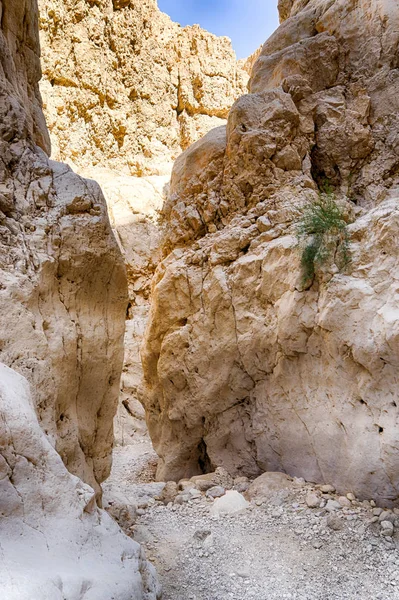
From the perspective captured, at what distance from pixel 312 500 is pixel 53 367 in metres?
3.34

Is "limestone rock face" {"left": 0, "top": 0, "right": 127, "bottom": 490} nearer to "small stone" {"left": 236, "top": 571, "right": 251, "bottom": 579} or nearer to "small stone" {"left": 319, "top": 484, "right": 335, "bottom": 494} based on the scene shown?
"small stone" {"left": 236, "top": 571, "right": 251, "bottom": 579}

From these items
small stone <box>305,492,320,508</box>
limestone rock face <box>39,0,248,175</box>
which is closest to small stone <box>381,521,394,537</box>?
small stone <box>305,492,320,508</box>

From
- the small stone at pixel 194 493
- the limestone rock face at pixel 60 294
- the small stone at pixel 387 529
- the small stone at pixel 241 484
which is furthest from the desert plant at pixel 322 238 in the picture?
the small stone at pixel 194 493

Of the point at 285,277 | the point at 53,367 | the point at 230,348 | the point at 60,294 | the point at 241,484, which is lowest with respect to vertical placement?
the point at 241,484

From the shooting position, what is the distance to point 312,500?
4809 millimetres

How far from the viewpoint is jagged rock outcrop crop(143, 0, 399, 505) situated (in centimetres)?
511

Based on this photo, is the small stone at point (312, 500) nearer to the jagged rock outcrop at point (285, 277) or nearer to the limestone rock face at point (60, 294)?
the jagged rock outcrop at point (285, 277)

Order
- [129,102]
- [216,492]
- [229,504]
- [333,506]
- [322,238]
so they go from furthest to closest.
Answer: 1. [129,102]
2. [216,492]
3. [322,238]
4. [229,504]
5. [333,506]

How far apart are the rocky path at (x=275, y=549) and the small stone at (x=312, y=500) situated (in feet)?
0.09

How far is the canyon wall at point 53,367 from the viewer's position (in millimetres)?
2365

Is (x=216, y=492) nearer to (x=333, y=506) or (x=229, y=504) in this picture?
(x=229, y=504)

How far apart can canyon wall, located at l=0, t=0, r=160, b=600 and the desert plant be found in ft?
8.39

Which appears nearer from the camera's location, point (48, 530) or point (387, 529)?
point (48, 530)

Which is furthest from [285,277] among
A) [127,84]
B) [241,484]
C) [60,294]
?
[127,84]
